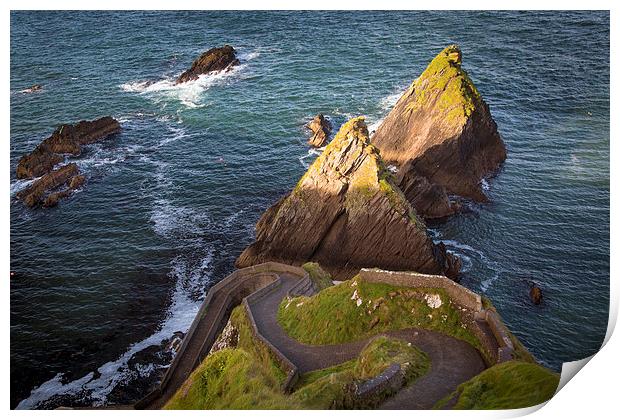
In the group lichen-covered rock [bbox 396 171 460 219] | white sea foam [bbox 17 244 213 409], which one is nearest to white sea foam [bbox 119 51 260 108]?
lichen-covered rock [bbox 396 171 460 219]

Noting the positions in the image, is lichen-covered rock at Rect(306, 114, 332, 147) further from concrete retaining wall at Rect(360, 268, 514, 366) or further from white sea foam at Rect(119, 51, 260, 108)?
concrete retaining wall at Rect(360, 268, 514, 366)

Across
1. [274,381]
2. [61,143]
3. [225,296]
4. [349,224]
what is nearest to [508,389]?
[274,381]

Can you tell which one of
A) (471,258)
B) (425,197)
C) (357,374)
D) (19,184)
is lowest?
(471,258)

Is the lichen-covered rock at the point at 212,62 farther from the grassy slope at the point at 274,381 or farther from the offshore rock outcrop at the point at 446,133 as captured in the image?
the grassy slope at the point at 274,381

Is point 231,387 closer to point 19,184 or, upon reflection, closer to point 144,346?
point 144,346

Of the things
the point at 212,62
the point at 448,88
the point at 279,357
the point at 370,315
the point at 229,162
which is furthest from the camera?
the point at 212,62

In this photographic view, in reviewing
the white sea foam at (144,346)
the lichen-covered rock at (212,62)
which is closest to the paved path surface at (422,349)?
the white sea foam at (144,346)

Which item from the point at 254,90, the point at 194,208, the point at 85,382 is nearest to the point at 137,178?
the point at 194,208
